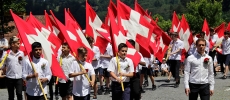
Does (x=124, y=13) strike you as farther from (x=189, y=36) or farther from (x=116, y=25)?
(x=189, y=36)

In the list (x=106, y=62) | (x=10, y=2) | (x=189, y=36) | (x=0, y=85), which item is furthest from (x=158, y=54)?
(x=10, y=2)

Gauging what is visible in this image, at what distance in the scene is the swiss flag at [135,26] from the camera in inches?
479

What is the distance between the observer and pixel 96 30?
14.1 metres

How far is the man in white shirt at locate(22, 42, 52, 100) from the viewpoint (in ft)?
30.0

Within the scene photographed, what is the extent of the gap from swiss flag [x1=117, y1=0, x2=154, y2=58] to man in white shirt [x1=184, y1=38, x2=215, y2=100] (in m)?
2.62

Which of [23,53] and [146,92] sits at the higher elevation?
[23,53]

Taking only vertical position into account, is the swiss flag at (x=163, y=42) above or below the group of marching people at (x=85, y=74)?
above

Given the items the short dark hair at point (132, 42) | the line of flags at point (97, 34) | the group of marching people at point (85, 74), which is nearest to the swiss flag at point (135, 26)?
the line of flags at point (97, 34)

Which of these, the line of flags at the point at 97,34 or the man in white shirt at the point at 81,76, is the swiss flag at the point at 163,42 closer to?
the line of flags at the point at 97,34

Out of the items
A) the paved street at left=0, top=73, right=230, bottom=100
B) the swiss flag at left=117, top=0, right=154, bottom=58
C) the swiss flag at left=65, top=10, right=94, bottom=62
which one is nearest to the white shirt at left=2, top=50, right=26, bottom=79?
the swiss flag at left=65, top=10, right=94, bottom=62

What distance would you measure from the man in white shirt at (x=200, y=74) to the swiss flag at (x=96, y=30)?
4.68 metres

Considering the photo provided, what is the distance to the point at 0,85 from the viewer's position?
1961 cm

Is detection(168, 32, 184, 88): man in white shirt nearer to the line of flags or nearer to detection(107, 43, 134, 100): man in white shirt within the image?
the line of flags

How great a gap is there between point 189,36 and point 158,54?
383cm
